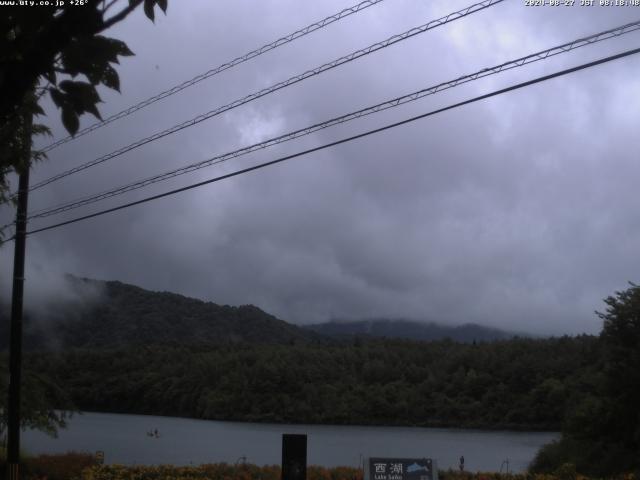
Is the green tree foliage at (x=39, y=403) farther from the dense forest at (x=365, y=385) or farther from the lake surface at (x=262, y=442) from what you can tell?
the dense forest at (x=365, y=385)

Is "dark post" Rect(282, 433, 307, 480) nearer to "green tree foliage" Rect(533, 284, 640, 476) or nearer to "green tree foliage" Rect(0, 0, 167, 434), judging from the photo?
"green tree foliage" Rect(0, 0, 167, 434)

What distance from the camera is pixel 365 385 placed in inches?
2085

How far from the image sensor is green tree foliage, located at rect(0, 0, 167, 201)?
2.86m

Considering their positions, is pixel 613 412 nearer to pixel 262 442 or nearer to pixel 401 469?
pixel 262 442

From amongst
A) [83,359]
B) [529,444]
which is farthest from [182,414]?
[529,444]

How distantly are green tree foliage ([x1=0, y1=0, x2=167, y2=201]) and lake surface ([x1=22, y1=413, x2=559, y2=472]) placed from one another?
2394 cm

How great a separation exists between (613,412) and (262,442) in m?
16.9

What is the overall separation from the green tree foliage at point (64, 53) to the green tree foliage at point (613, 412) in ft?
90.0

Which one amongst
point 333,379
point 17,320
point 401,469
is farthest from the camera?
point 333,379

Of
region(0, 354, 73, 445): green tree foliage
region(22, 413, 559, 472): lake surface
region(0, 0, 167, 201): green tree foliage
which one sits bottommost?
region(22, 413, 559, 472): lake surface

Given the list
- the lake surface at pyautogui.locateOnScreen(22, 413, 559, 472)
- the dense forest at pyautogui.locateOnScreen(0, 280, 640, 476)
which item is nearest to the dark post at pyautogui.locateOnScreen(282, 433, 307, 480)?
the lake surface at pyautogui.locateOnScreen(22, 413, 559, 472)

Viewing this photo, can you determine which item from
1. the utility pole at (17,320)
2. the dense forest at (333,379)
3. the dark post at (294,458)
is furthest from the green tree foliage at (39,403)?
the dense forest at (333,379)

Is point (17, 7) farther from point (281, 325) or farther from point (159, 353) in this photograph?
point (281, 325)

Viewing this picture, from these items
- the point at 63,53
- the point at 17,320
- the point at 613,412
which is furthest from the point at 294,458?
the point at 613,412
